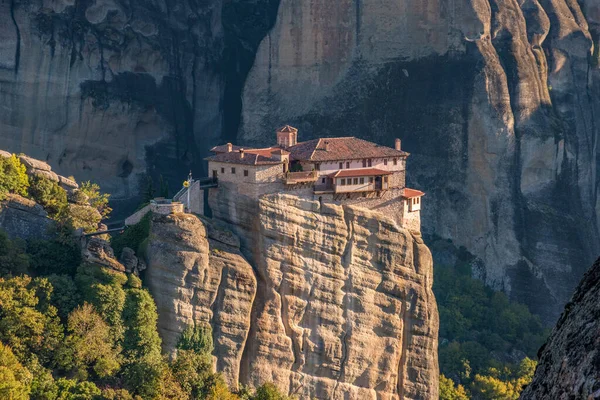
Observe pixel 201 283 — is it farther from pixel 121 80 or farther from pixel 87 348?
pixel 121 80

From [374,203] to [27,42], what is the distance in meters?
22.4

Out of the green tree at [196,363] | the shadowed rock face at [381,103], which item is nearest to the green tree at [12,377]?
the green tree at [196,363]

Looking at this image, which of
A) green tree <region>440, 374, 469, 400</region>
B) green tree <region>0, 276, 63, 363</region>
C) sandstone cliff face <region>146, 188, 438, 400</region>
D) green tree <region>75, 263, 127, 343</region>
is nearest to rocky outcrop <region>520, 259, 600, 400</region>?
green tree <region>0, 276, 63, 363</region>

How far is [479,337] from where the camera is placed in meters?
55.8

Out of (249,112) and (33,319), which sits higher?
(249,112)

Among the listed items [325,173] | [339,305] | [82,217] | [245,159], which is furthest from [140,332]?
[325,173]

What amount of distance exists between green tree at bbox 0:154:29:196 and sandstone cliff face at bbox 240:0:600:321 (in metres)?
19.2

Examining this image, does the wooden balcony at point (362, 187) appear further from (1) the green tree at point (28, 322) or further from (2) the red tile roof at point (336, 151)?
(1) the green tree at point (28, 322)

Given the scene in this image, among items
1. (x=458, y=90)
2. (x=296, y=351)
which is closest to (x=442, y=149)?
(x=458, y=90)

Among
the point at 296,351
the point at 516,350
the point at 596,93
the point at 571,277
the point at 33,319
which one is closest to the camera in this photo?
the point at 33,319

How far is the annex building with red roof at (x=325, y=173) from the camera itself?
39.7 m

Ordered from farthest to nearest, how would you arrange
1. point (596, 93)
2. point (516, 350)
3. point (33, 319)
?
point (596, 93)
point (516, 350)
point (33, 319)

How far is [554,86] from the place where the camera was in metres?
62.9

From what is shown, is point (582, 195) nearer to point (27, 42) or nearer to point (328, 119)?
point (328, 119)
